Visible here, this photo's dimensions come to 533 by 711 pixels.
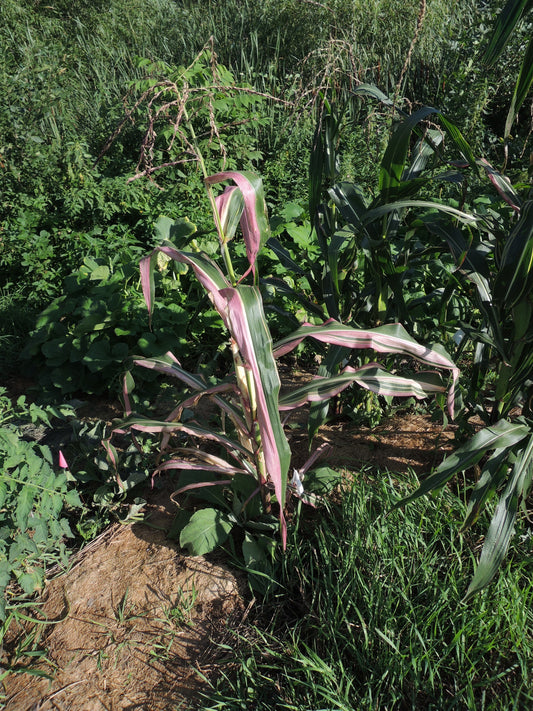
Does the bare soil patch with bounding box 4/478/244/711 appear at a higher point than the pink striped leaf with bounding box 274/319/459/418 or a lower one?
lower

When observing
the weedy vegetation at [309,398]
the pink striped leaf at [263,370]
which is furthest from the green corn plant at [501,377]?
the pink striped leaf at [263,370]

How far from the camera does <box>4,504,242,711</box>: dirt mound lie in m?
1.64

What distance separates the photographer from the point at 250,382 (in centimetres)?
176

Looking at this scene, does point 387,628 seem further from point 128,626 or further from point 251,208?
point 251,208

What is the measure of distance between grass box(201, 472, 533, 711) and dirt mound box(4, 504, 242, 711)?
15 cm

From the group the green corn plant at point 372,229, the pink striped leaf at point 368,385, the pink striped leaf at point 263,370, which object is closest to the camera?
the pink striped leaf at point 263,370

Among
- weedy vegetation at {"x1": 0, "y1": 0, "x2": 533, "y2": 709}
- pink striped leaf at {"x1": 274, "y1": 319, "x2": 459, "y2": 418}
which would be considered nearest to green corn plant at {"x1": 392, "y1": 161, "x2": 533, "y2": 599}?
weedy vegetation at {"x1": 0, "y1": 0, "x2": 533, "y2": 709}

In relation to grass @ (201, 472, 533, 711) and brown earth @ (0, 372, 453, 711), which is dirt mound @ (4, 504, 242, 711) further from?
grass @ (201, 472, 533, 711)

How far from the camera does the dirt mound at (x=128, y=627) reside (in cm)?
164

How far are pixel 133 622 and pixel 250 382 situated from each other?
0.90 meters

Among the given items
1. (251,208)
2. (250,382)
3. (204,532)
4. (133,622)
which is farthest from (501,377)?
(133,622)

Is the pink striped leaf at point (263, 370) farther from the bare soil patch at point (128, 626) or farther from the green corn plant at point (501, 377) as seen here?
the bare soil patch at point (128, 626)

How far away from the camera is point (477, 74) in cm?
480

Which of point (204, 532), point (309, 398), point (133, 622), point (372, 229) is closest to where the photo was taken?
point (309, 398)
